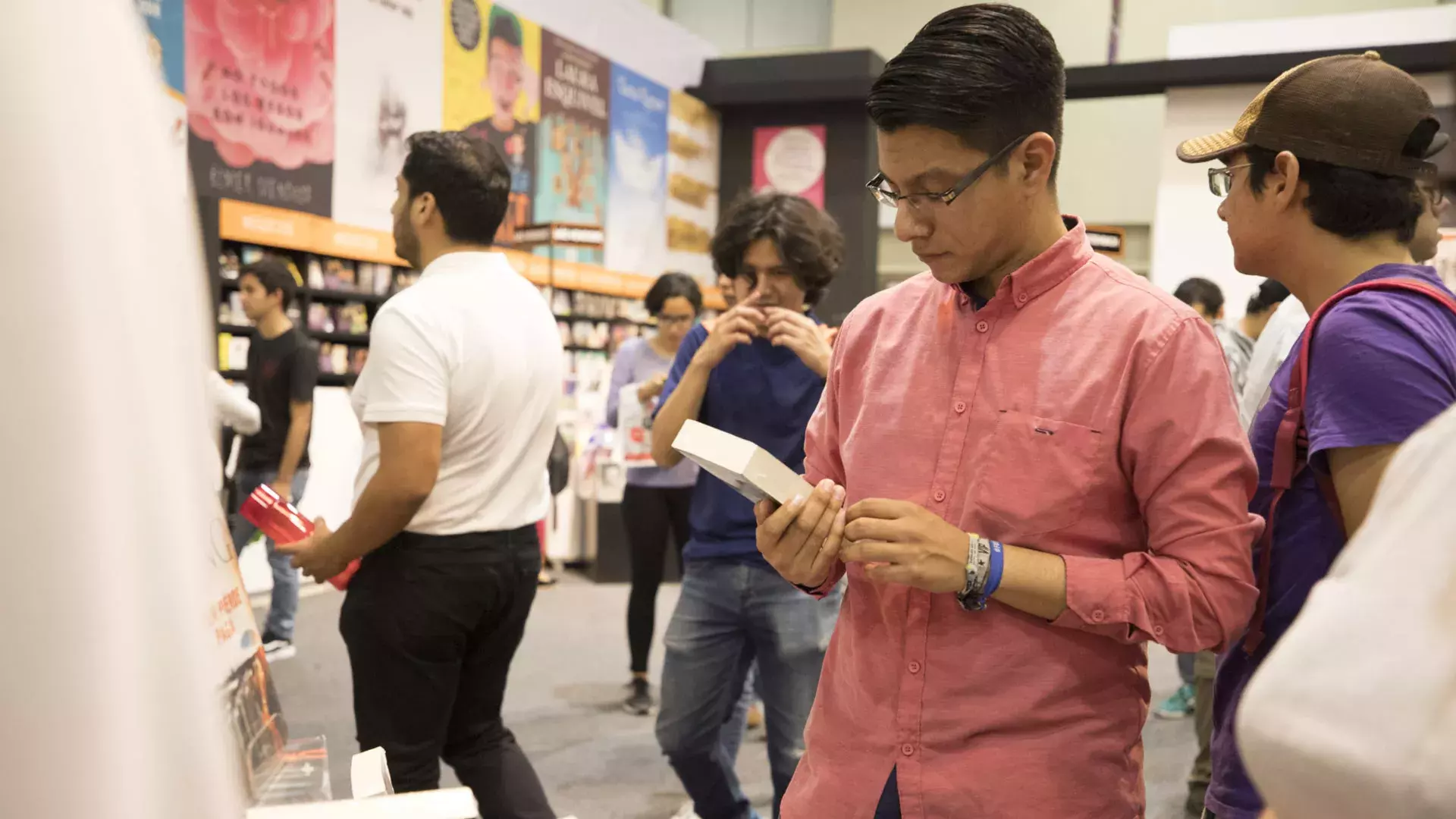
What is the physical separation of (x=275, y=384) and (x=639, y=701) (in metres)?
2.13

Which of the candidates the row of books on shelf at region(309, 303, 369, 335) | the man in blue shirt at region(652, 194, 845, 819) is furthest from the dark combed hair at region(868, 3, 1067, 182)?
the row of books on shelf at region(309, 303, 369, 335)

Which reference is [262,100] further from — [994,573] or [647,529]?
[994,573]

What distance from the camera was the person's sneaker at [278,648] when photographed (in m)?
5.05

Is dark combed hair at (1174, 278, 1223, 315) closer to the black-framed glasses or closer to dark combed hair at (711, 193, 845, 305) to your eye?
dark combed hair at (711, 193, 845, 305)

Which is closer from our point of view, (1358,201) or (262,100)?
(1358,201)

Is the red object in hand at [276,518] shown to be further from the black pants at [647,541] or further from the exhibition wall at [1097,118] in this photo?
the exhibition wall at [1097,118]

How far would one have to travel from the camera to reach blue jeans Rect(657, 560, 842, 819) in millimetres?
2430

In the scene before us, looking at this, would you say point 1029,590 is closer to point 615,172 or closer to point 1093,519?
point 1093,519

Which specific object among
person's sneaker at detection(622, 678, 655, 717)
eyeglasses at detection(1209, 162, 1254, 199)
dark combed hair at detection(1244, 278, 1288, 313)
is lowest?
person's sneaker at detection(622, 678, 655, 717)

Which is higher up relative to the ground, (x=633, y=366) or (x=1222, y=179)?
(x=1222, y=179)

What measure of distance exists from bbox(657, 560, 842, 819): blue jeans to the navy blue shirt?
0.06m

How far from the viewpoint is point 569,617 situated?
645 cm

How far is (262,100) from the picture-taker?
676cm

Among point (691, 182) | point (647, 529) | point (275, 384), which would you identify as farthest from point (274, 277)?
point (691, 182)
